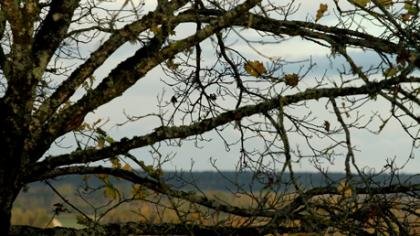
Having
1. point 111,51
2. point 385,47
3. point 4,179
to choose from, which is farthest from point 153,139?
point 385,47

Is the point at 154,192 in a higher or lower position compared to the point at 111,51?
lower

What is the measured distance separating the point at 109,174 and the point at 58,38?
61.6 inches

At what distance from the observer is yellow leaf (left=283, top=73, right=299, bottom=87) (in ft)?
28.2

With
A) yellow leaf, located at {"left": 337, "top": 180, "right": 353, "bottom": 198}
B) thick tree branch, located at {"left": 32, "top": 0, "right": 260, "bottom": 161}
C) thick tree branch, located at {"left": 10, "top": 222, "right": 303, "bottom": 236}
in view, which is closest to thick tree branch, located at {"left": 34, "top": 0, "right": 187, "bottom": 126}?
thick tree branch, located at {"left": 32, "top": 0, "right": 260, "bottom": 161}

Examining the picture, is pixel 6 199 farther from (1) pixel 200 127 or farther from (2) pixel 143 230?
(1) pixel 200 127

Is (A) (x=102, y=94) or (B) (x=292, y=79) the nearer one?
(A) (x=102, y=94)

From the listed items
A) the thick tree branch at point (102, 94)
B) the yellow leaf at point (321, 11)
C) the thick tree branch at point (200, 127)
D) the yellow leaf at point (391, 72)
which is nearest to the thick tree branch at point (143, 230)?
the thick tree branch at point (200, 127)

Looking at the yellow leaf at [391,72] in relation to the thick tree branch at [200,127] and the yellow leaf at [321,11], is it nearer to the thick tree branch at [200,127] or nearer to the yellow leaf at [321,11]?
the thick tree branch at [200,127]

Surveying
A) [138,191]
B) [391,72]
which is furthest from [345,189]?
[138,191]

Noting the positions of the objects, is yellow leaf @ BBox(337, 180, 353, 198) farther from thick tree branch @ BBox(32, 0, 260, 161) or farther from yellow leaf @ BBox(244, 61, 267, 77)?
yellow leaf @ BBox(244, 61, 267, 77)

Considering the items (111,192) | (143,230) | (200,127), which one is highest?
(200,127)

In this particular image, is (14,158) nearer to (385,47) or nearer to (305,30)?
(305,30)

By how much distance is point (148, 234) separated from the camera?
817 cm

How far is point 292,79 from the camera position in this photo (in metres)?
8.60
